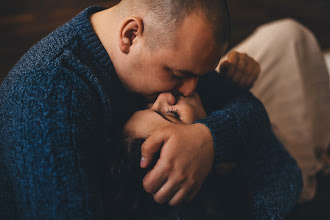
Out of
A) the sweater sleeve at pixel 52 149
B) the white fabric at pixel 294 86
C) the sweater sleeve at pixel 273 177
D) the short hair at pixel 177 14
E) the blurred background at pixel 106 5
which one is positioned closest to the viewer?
the sweater sleeve at pixel 52 149

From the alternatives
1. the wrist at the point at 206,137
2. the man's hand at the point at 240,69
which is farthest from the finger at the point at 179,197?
the man's hand at the point at 240,69

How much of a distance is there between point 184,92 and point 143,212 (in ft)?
1.00

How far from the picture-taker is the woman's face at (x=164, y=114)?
0.60m

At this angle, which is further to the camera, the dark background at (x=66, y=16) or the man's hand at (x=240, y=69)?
the dark background at (x=66, y=16)

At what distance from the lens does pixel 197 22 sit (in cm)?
59

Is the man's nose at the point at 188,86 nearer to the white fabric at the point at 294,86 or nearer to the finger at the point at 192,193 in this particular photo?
the finger at the point at 192,193

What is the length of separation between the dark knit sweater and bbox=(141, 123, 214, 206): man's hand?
8 cm

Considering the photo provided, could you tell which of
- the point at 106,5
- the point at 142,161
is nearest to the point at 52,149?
the point at 142,161

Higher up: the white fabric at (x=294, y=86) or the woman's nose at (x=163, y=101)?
the woman's nose at (x=163, y=101)

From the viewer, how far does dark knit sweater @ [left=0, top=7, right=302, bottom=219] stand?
1.57ft

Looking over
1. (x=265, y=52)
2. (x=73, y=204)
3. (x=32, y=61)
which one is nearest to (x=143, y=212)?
A: (x=73, y=204)

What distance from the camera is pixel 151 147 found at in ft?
1.75

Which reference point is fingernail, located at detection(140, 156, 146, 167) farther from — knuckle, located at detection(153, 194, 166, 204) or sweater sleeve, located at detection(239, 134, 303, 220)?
sweater sleeve, located at detection(239, 134, 303, 220)

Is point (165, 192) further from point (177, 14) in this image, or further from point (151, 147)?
point (177, 14)
